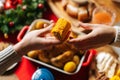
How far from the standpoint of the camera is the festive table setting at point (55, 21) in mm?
1103

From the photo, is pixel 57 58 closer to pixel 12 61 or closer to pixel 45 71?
pixel 45 71

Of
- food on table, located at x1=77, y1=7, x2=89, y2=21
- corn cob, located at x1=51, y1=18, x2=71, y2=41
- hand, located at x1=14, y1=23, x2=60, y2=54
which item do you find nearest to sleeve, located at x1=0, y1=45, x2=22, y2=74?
hand, located at x1=14, y1=23, x2=60, y2=54

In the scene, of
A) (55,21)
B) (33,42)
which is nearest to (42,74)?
(33,42)

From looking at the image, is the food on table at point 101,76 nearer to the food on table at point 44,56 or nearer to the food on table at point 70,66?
the food on table at point 70,66

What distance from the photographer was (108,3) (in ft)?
4.43

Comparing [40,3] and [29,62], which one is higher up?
[40,3]

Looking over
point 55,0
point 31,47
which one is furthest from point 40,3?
point 31,47

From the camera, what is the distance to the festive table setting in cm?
110

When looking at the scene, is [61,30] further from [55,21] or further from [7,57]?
[55,21]

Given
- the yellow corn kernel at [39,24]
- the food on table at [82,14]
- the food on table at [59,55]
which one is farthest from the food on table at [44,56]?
the food on table at [82,14]

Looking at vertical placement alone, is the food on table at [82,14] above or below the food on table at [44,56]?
above

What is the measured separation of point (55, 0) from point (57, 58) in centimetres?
39

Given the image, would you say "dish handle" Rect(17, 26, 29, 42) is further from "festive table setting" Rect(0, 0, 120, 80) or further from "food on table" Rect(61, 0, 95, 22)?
"food on table" Rect(61, 0, 95, 22)

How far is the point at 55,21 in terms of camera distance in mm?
1306
